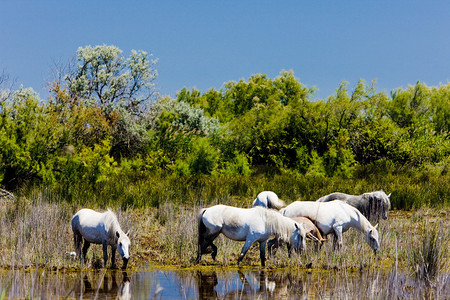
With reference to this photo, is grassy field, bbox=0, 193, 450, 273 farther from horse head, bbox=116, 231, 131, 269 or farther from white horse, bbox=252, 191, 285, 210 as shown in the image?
white horse, bbox=252, 191, 285, 210

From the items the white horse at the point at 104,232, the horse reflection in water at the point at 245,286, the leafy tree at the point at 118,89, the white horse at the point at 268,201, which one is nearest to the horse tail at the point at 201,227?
the horse reflection in water at the point at 245,286

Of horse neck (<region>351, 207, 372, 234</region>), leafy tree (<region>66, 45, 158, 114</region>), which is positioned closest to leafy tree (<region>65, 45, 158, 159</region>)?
leafy tree (<region>66, 45, 158, 114</region>)

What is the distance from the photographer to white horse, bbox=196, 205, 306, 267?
28.9ft

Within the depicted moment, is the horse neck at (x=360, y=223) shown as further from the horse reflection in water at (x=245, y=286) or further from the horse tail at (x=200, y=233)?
the horse tail at (x=200, y=233)

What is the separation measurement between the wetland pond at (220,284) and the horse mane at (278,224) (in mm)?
578

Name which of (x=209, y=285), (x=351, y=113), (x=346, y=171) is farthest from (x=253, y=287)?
(x=351, y=113)

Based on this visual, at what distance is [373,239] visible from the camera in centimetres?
945

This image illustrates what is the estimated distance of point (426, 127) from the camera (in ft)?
101

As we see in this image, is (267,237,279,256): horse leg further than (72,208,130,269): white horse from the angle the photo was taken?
Yes

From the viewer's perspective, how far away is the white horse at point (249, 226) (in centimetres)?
882

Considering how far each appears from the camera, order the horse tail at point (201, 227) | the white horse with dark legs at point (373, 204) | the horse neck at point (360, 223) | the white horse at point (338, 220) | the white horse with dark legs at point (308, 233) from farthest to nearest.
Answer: the white horse with dark legs at point (373, 204) → the horse neck at point (360, 223) → the white horse at point (338, 220) → the white horse with dark legs at point (308, 233) → the horse tail at point (201, 227)

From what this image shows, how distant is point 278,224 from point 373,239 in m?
1.85

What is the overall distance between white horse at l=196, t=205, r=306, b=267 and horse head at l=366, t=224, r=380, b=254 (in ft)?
4.47

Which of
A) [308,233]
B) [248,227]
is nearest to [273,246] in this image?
[308,233]
